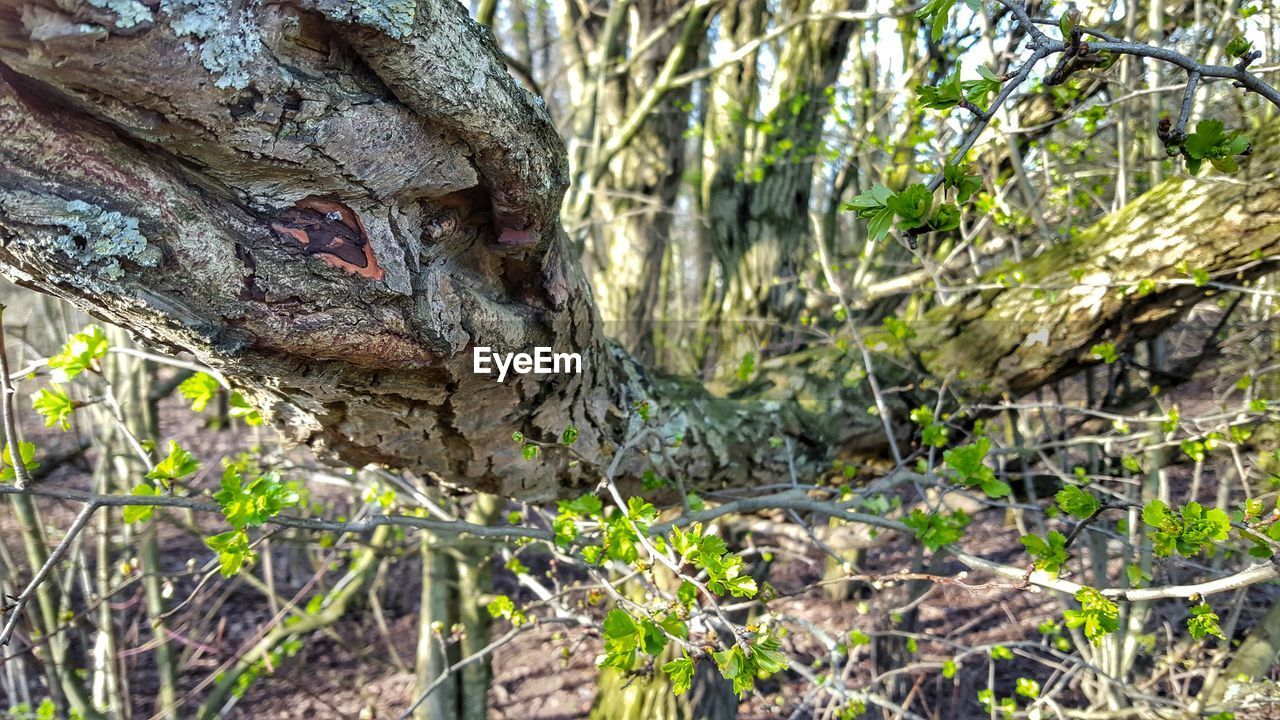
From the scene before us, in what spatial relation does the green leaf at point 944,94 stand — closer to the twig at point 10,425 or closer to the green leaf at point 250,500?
the green leaf at point 250,500

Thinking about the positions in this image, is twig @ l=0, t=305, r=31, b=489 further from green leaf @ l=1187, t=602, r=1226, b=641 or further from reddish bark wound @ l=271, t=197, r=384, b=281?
green leaf @ l=1187, t=602, r=1226, b=641

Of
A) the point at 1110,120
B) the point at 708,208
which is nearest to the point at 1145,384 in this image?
the point at 1110,120

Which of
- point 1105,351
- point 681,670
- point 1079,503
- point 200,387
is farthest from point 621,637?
point 1105,351

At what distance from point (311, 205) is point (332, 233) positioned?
0.15ft

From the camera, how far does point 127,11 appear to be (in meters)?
0.68

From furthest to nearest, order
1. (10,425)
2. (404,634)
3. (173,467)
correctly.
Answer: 1. (404,634)
2. (173,467)
3. (10,425)

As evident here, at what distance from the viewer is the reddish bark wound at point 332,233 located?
0.93 metres

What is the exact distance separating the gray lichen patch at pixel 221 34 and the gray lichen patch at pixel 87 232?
222 millimetres

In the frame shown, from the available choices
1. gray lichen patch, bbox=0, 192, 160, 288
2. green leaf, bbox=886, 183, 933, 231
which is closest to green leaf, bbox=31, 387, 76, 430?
gray lichen patch, bbox=0, 192, 160, 288

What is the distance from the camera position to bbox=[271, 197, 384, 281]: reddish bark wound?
3.06 feet

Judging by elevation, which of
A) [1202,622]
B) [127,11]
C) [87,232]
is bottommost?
[1202,622]

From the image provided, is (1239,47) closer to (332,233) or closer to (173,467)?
(332,233)

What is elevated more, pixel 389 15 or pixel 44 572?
pixel 389 15

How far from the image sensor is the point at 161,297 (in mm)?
858
